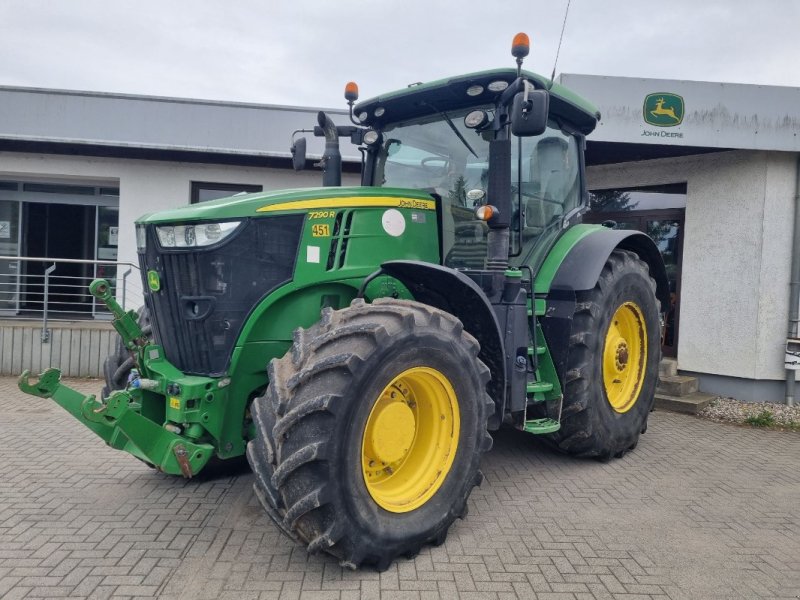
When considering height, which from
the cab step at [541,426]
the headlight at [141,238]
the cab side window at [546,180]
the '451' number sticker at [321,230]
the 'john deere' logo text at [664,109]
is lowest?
the cab step at [541,426]

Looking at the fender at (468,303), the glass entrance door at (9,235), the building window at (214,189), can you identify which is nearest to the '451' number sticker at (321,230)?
the fender at (468,303)

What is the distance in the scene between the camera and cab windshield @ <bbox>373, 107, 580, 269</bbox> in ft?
14.3

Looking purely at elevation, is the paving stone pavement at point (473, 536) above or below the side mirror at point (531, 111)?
below

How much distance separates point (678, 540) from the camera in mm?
3535

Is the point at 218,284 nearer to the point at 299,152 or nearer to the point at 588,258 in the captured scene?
the point at 299,152

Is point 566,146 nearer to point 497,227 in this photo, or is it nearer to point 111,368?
point 497,227

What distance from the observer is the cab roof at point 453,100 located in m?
4.13

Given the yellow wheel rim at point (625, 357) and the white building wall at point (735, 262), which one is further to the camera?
the white building wall at point (735, 262)

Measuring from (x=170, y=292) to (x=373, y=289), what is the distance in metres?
1.20

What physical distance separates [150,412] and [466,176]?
Result: 102 inches

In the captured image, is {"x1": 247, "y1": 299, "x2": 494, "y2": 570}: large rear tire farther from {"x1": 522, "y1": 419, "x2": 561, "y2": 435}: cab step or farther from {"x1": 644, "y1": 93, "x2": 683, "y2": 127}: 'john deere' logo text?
{"x1": 644, "y1": 93, "x2": 683, "y2": 127}: 'john deere' logo text

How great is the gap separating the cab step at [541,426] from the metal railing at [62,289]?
6.41 metres

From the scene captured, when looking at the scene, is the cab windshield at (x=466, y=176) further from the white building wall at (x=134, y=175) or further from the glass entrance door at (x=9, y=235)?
the glass entrance door at (x=9, y=235)

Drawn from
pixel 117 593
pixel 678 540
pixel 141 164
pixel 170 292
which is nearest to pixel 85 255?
pixel 141 164
